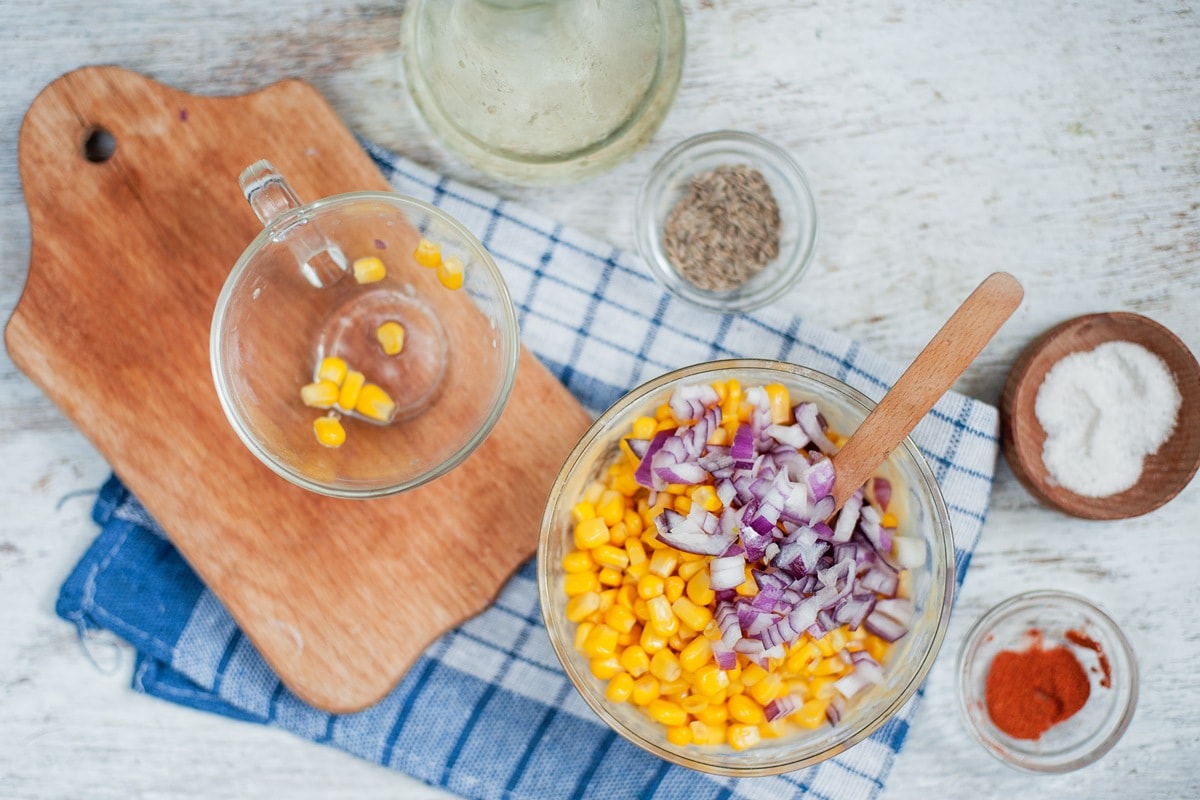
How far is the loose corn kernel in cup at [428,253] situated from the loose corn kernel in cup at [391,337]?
0.18m

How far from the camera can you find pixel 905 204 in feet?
7.98

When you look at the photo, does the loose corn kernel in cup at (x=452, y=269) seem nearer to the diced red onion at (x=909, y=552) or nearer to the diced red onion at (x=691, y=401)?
the diced red onion at (x=691, y=401)

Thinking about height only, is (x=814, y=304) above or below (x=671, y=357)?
above

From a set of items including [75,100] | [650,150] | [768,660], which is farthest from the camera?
[650,150]

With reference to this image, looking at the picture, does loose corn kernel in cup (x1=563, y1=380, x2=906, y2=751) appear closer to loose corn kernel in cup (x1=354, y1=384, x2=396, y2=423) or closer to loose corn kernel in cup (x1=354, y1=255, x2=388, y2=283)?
loose corn kernel in cup (x1=354, y1=384, x2=396, y2=423)

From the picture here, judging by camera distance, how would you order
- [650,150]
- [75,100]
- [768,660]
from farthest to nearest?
[650,150], [75,100], [768,660]

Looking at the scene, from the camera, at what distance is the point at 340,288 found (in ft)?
7.38

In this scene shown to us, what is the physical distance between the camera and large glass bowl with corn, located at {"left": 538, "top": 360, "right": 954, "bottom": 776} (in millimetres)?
1953

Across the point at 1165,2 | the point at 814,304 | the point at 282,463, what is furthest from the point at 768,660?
the point at 1165,2

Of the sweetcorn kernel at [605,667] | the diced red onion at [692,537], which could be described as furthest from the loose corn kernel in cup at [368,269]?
the sweetcorn kernel at [605,667]

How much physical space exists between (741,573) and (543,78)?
1.11 metres

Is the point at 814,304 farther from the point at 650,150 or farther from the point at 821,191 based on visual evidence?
the point at 650,150

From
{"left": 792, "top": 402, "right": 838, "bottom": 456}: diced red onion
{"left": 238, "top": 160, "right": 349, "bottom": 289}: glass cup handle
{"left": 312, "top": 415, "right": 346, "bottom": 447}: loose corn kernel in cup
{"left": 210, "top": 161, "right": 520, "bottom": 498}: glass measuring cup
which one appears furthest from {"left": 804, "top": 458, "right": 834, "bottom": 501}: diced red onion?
{"left": 238, "top": 160, "right": 349, "bottom": 289}: glass cup handle

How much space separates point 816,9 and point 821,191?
48 cm
